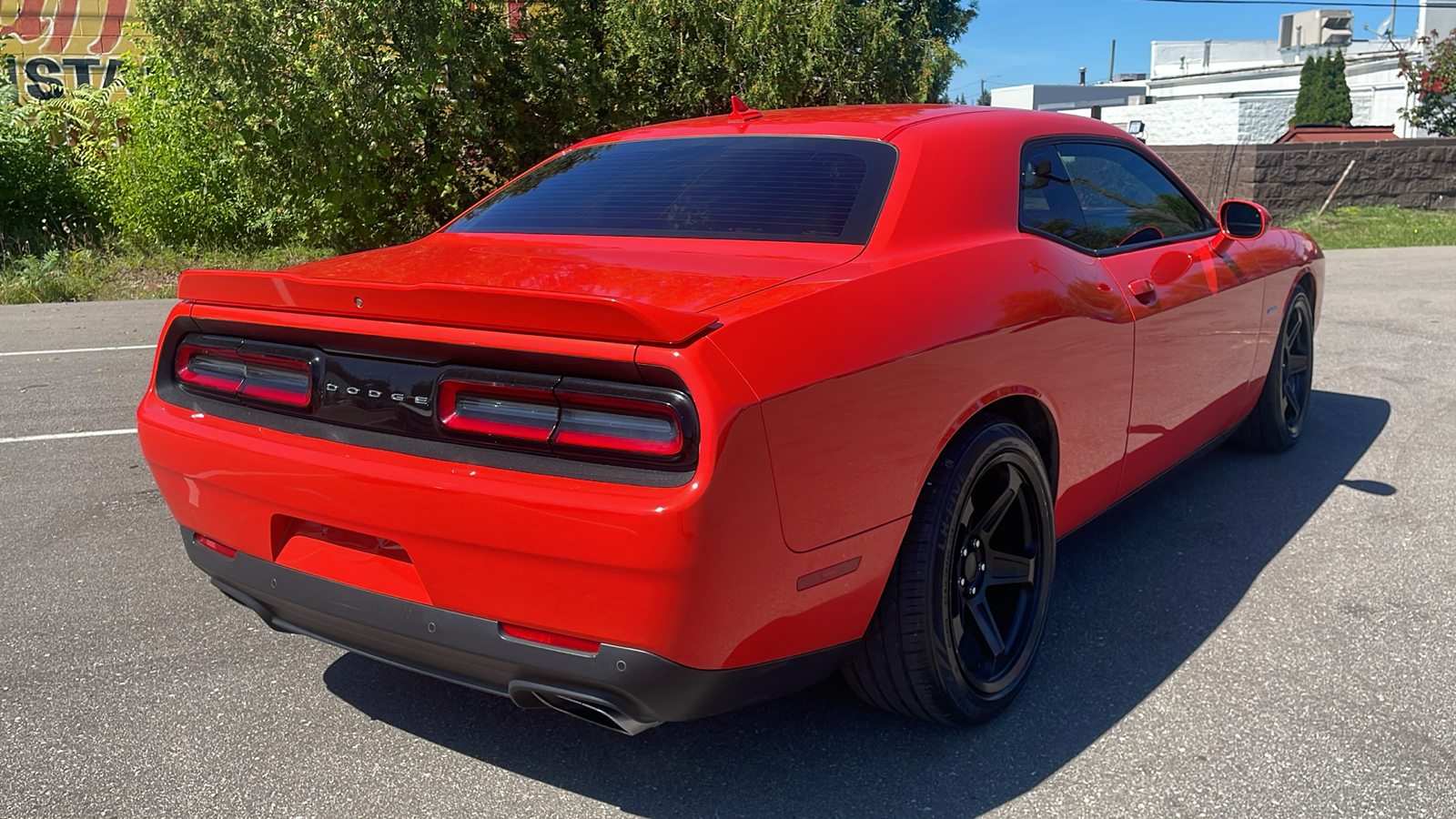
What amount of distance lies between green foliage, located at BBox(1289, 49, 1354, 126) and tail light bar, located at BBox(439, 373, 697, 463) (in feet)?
172

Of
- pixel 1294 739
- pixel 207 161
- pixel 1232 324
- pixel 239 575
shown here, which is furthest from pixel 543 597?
pixel 207 161

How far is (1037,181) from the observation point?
348 centimetres

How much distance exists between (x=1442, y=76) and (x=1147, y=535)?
101ft

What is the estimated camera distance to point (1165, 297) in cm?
375

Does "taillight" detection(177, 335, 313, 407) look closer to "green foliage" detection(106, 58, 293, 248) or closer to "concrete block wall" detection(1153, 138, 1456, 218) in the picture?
"green foliage" detection(106, 58, 293, 248)

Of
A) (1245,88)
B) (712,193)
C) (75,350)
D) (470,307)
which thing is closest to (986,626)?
(712,193)

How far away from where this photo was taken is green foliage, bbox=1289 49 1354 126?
48438mm

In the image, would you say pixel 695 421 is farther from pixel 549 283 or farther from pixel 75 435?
pixel 75 435

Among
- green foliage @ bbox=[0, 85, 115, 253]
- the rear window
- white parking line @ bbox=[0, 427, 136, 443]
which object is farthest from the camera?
green foliage @ bbox=[0, 85, 115, 253]

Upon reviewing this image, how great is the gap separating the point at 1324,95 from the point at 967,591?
5376cm

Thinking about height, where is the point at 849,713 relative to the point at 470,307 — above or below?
below

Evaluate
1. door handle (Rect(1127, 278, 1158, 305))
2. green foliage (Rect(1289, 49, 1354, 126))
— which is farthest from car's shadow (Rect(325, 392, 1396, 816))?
green foliage (Rect(1289, 49, 1354, 126))

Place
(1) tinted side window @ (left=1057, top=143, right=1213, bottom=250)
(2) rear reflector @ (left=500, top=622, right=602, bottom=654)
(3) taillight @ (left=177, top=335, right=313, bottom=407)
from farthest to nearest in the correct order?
(1) tinted side window @ (left=1057, top=143, right=1213, bottom=250)
(3) taillight @ (left=177, top=335, right=313, bottom=407)
(2) rear reflector @ (left=500, top=622, right=602, bottom=654)

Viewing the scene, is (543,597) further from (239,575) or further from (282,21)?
(282,21)
